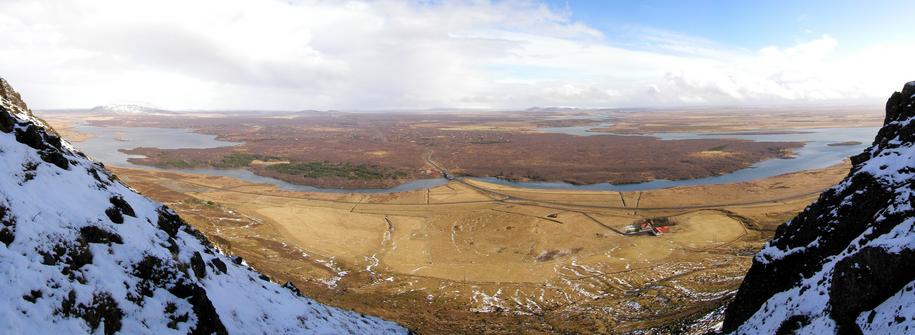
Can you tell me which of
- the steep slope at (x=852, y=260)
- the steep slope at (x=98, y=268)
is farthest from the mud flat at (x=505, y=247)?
the steep slope at (x=98, y=268)

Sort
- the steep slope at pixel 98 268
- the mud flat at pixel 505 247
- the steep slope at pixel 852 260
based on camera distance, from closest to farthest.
A: the steep slope at pixel 98 268 → the steep slope at pixel 852 260 → the mud flat at pixel 505 247

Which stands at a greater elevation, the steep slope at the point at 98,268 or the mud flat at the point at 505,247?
the steep slope at the point at 98,268

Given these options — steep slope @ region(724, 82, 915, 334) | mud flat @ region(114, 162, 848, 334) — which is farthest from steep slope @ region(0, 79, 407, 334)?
steep slope @ region(724, 82, 915, 334)

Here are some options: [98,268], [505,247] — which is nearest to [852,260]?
[98,268]

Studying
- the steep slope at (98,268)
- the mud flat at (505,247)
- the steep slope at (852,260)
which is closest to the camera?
the steep slope at (98,268)

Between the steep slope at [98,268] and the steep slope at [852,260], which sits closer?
the steep slope at [98,268]

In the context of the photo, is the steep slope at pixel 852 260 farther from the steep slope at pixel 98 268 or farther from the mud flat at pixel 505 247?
the steep slope at pixel 98 268
